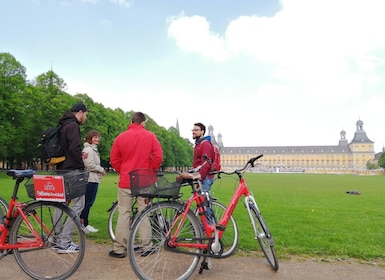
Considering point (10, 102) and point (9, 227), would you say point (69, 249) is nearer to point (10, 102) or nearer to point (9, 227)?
point (9, 227)

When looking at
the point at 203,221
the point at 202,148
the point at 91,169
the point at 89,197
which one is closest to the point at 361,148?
the point at 202,148

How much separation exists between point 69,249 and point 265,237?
8.89ft

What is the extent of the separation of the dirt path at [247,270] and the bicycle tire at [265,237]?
5.5 inches

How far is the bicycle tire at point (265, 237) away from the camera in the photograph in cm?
507

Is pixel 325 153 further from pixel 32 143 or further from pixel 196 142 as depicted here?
pixel 196 142

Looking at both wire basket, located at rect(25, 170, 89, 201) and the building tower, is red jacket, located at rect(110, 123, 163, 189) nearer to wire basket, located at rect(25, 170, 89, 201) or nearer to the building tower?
wire basket, located at rect(25, 170, 89, 201)

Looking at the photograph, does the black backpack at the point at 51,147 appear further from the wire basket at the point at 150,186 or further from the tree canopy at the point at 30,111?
the tree canopy at the point at 30,111

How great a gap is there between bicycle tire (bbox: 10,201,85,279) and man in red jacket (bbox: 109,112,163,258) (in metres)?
1.09

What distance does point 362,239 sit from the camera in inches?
291

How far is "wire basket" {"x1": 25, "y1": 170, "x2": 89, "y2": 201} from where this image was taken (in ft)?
15.8

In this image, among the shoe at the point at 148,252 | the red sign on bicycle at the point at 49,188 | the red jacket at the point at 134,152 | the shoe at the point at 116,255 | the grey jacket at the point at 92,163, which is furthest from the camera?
the grey jacket at the point at 92,163

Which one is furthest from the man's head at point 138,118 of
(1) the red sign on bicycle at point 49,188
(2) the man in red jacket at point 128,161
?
(1) the red sign on bicycle at point 49,188

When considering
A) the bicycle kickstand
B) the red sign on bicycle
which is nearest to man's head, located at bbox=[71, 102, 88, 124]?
the red sign on bicycle

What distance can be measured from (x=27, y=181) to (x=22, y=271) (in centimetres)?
125
